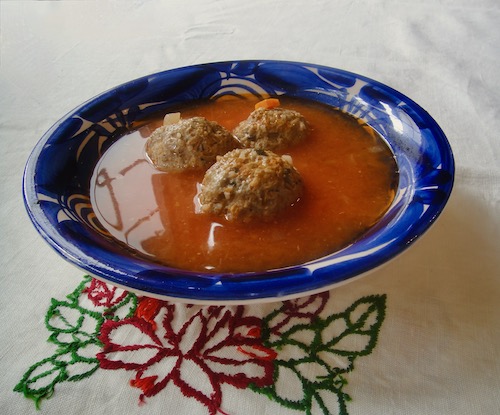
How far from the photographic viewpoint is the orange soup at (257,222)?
1433 millimetres

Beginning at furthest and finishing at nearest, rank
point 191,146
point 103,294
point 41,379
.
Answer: point 191,146 < point 103,294 < point 41,379

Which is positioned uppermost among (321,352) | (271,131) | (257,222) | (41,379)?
(271,131)

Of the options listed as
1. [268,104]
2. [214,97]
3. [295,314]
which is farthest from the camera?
[214,97]

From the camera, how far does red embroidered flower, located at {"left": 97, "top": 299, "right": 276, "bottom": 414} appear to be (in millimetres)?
1220

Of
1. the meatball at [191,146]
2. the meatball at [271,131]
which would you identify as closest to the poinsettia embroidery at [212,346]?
the meatball at [191,146]

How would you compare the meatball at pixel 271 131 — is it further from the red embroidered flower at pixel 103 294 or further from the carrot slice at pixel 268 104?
the red embroidered flower at pixel 103 294

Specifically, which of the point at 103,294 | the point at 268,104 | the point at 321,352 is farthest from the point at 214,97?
the point at 321,352

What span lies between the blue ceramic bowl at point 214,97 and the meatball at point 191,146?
0.89ft

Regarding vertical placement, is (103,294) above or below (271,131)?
below

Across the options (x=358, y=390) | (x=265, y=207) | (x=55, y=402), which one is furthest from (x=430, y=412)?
(x=55, y=402)

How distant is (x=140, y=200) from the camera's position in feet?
5.46

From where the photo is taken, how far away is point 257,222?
5.01ft

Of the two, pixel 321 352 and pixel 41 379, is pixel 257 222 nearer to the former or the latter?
pixel 321 352

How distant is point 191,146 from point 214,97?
0.53 metres
